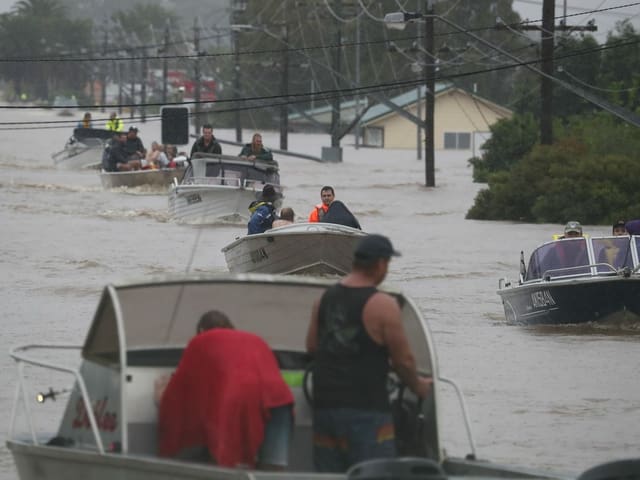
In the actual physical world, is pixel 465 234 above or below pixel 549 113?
below

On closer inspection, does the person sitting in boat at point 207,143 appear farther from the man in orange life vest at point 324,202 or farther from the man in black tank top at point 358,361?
the man in black tank top at point 358,361

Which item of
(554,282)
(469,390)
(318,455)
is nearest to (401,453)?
(318,455)

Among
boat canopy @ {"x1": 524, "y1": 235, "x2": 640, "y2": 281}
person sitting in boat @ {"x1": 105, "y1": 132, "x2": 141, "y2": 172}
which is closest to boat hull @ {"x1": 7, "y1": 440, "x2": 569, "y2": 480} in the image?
boat canopy @ {"x1": 524, "y1": 235, "x2": 640, "y2": 281}

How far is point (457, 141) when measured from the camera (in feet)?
355

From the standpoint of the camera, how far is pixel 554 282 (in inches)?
809

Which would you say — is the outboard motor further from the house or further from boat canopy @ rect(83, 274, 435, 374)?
the house

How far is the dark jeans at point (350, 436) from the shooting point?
325 inches

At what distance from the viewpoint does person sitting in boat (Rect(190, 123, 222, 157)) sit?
32.8 m

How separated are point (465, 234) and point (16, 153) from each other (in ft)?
145

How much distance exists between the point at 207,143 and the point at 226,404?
2522cm

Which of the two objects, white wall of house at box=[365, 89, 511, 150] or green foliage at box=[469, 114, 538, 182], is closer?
green foliage at box=[469, 114, 538, 182]

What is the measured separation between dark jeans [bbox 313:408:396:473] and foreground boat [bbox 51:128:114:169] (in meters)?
55.7

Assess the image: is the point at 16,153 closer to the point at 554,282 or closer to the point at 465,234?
the point at 465,234

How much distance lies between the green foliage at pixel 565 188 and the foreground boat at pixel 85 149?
81.7ft
